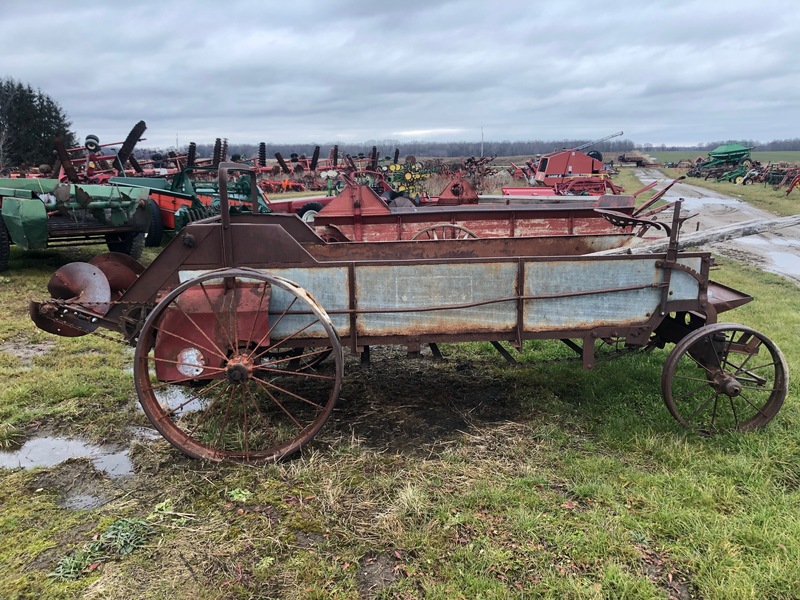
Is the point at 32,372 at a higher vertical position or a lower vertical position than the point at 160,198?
lower

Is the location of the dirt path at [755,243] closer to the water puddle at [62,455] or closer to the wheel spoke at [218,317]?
the wheel spoke at [218,317]

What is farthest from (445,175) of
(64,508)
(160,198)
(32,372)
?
(64,508)

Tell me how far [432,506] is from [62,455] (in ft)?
8.29

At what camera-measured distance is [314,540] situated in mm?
2803

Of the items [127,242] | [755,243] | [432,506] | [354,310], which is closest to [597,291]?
[354,310]

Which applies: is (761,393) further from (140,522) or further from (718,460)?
(140,522)

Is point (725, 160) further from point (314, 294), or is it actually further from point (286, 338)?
point (286, 338)

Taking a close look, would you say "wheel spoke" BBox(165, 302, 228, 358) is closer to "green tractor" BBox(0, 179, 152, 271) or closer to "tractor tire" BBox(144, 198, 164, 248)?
"green tractor" BBox(0, 179, 152, 271)

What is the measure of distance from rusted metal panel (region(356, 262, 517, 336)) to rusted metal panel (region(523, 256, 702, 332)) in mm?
175

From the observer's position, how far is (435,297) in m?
3.60

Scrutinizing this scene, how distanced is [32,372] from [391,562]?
4076 mm

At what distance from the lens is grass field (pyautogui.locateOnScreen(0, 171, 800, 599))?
2.52 m

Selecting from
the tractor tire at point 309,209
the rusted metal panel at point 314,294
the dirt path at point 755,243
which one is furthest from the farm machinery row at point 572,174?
the rusted metal panel at point 314,294

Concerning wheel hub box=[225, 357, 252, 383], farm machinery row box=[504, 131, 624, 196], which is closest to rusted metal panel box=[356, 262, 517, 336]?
wheel hub box=[225, 357, 252, 383]
